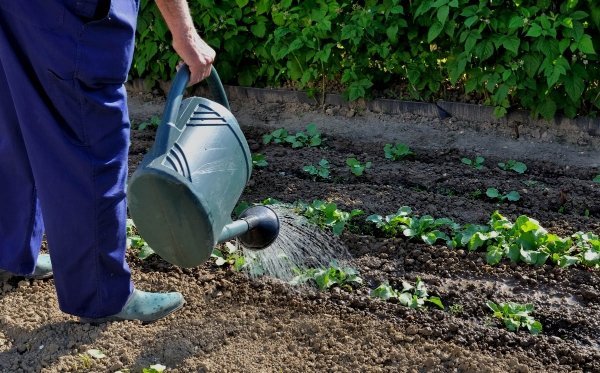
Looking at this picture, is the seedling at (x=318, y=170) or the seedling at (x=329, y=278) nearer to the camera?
the seedling at (x=329, y=278)

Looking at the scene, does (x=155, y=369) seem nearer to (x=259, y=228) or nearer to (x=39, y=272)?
(x=259, y=228)

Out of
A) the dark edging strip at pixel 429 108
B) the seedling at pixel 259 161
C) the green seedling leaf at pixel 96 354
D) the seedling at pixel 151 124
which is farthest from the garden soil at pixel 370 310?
the seedling at pixel 151 124

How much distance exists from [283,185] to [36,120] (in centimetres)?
187

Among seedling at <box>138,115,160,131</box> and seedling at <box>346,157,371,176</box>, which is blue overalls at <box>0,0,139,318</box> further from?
seedling at <box>138,115,160,131</box>

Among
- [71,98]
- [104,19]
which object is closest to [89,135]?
[71,98]

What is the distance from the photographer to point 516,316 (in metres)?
3.05

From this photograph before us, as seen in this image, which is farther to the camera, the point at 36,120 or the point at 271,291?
the point at 271,291

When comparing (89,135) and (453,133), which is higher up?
(89,135)

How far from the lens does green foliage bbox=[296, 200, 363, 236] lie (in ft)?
12.3

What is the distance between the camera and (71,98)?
2617 millimetres

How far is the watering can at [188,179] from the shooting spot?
2.50 m

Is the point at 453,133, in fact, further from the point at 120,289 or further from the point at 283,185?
the point at 120,289

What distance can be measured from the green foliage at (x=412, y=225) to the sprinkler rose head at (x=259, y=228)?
2.78 feet

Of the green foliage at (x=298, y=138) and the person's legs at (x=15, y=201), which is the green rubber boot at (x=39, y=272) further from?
the green foliage at (x=298, y=138)
